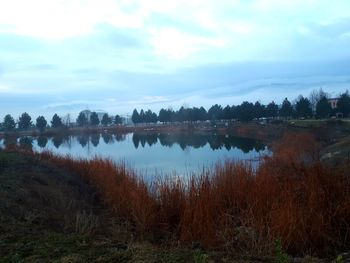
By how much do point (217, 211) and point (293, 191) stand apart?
4.48 ft

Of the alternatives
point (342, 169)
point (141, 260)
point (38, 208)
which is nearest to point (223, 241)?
point (141, 260)

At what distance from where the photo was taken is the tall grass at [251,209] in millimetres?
6375

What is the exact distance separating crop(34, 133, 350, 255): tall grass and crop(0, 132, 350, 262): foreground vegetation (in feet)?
0.05

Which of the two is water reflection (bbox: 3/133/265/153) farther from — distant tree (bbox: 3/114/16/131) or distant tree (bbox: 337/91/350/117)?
distant tree (bbox: 3/114/16/131)

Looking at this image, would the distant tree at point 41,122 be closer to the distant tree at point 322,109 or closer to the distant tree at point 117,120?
the distant tree at point 117,120

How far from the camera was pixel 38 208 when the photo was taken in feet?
28.3

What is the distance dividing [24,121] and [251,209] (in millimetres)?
77144

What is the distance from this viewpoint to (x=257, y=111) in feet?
225

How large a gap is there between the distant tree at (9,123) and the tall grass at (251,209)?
72.6m

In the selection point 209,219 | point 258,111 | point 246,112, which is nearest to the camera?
point 209,219

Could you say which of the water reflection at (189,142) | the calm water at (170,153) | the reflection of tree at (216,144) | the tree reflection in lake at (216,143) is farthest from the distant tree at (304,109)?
the calm water at (170,153)

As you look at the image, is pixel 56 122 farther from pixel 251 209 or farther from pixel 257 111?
pixel 251 209

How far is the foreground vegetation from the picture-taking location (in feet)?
16.5

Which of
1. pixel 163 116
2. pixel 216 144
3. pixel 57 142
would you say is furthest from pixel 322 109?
pixel 163 116
